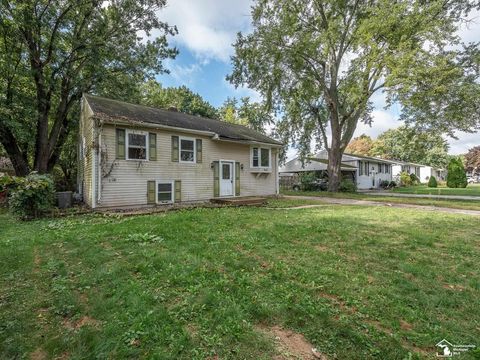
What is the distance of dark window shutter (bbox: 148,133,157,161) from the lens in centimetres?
1155

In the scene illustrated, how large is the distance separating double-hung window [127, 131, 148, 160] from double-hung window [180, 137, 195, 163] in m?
1.83

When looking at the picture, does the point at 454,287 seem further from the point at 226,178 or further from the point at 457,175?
the point at 457,175

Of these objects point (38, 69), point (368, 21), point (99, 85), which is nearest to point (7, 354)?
point (38, 69)

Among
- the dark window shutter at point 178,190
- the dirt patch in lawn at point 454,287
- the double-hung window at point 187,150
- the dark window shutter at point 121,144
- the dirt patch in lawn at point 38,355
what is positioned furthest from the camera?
the double-hung window at point 187,150

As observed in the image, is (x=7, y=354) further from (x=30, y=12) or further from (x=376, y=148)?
(x=376, y=148)

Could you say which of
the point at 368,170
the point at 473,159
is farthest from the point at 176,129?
the point at 473,159

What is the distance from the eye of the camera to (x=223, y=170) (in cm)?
1438

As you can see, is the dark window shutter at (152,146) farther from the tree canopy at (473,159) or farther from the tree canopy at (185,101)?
the tree canopy at (473,159)

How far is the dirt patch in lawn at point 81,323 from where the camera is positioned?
8.95ft

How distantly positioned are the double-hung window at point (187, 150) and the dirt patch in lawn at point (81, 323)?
10.2 m

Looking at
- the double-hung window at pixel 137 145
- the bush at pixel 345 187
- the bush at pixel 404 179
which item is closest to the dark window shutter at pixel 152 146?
the double-hung window at pixel 137 145

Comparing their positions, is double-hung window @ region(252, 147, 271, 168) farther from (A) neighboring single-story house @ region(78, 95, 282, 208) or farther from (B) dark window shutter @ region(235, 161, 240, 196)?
(B) dark window shutter @ region(235, 161, 240, 196)

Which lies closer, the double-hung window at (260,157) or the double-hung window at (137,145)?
the double-hung window at (137,145)

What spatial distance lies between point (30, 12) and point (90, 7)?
302 cm
